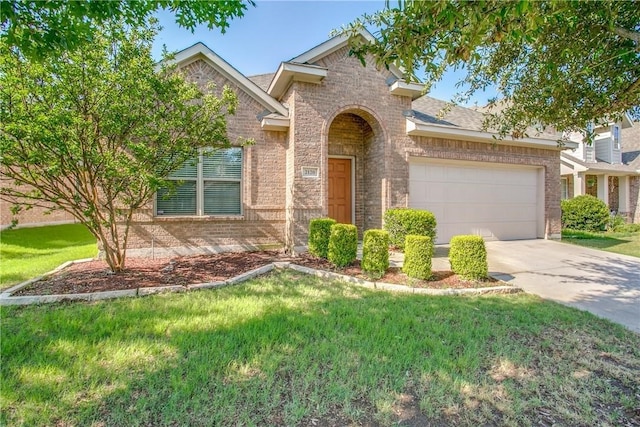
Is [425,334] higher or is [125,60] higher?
[125,60]

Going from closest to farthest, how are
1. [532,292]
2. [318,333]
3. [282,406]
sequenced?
1. [282,406]
2. [318,333]
3. [532,292]

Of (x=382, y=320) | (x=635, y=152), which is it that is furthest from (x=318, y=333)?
(x=635, y=152)

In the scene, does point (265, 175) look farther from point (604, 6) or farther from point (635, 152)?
point (635, 152)

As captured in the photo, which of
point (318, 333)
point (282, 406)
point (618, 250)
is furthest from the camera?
point (618, 250)

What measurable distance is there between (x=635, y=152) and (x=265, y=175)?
→ 22.7 meters

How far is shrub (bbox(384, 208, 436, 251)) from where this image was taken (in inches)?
313

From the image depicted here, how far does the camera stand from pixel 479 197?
10.6 meters

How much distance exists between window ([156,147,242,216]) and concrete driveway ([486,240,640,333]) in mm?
6741

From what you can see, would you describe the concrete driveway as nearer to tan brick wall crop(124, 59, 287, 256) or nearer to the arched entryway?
the arched entryway

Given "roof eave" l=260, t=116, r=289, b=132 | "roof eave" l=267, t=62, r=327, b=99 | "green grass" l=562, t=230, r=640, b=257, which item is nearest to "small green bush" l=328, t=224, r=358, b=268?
"roof eave" l=260, t=116, r=289, b=132

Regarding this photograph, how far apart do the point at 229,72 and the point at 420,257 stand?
691 centimetres

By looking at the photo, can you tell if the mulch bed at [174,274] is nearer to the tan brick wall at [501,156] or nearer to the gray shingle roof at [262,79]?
the tan brick wall at [501,156]

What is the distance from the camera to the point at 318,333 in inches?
139

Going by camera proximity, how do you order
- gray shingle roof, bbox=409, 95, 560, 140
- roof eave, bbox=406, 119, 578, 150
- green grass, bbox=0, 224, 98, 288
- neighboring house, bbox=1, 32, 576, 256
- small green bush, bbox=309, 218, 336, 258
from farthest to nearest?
gray shingle roof, bbox=409, 95, 560, 140 → roof eave, bbox=406, 119, 578, 150 → neighboring house, bbox=1, 32, 576, 256 → small green bush, bbox=309, 218, 336, 258 → green grass, bbox=0, 224, 98, 288
